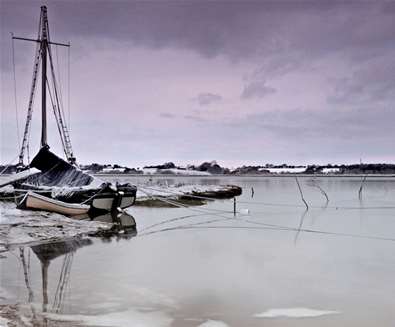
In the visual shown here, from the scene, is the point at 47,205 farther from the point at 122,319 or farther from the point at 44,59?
the point at 122,319

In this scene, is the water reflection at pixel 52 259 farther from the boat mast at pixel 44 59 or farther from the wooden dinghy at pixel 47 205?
the boat mast at pixel 44 59

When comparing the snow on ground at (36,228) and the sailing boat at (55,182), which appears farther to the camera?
the sailing boat at (55,182)

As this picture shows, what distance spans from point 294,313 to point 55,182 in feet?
63.8

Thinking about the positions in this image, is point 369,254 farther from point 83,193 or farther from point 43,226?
point 83,193

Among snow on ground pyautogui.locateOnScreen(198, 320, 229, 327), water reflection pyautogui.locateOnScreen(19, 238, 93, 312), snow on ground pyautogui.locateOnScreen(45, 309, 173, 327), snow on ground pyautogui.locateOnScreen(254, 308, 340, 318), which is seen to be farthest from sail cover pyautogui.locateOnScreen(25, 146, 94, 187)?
snow on ground pyautogui.locateOnScreen(198, 320, 229, 327)

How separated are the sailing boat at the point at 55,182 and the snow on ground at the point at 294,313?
47.8 feet

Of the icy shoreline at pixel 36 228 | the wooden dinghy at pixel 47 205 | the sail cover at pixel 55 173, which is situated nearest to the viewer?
the icy shoreline at pixel 36 228

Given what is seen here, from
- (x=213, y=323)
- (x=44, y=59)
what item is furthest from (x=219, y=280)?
(x=44, y=59)

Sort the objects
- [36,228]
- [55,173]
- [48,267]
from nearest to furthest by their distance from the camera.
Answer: [48,267] < [36,228] < [55,173]

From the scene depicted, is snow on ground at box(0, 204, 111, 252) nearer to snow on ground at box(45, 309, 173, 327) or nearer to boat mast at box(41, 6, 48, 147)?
snow on ground at box(45, 309, 173, 327)

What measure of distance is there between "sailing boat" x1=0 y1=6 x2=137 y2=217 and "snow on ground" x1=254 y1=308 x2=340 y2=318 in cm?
1456

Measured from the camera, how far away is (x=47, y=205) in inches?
825

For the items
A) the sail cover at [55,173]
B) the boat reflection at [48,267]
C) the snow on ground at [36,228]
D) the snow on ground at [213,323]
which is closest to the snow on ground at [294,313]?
the snow on ground at [213,323]

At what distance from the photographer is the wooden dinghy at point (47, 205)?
21.0 meters
